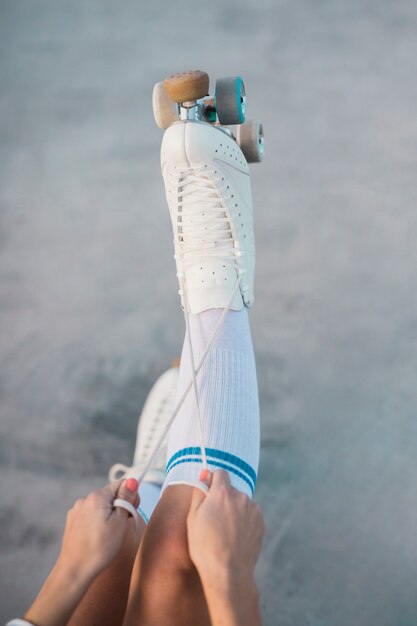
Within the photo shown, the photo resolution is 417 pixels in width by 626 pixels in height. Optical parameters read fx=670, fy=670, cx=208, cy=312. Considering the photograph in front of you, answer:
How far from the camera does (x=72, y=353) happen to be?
1.47 metres

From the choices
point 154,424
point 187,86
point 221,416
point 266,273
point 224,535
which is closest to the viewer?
point 224,535

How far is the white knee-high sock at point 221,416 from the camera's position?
2.64ft

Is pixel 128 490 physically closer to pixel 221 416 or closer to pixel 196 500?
pixel 196 500

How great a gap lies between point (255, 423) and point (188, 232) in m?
0.35

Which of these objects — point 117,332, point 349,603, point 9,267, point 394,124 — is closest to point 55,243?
point 9,267

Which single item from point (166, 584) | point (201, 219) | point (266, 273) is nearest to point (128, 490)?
point (166, 584)

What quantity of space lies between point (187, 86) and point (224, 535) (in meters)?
0.63

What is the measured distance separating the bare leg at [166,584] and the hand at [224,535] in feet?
0.14

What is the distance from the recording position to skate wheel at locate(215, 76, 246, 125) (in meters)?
1.01

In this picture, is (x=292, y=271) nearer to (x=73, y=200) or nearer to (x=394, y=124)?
(x=394, y=124)

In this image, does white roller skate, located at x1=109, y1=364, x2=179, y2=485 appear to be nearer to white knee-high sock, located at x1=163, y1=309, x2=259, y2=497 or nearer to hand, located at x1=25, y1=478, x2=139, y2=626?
white knee-high sock, located at x1=163, y1=309, x2=259, y2=497

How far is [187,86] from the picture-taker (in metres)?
0.96

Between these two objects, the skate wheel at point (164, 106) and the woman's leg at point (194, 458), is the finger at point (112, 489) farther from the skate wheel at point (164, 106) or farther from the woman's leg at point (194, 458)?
the skate wheel at point (164, 106)

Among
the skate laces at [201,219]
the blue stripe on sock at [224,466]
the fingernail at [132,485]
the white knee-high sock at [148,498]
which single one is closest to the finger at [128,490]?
the fingernail at [132,485]
